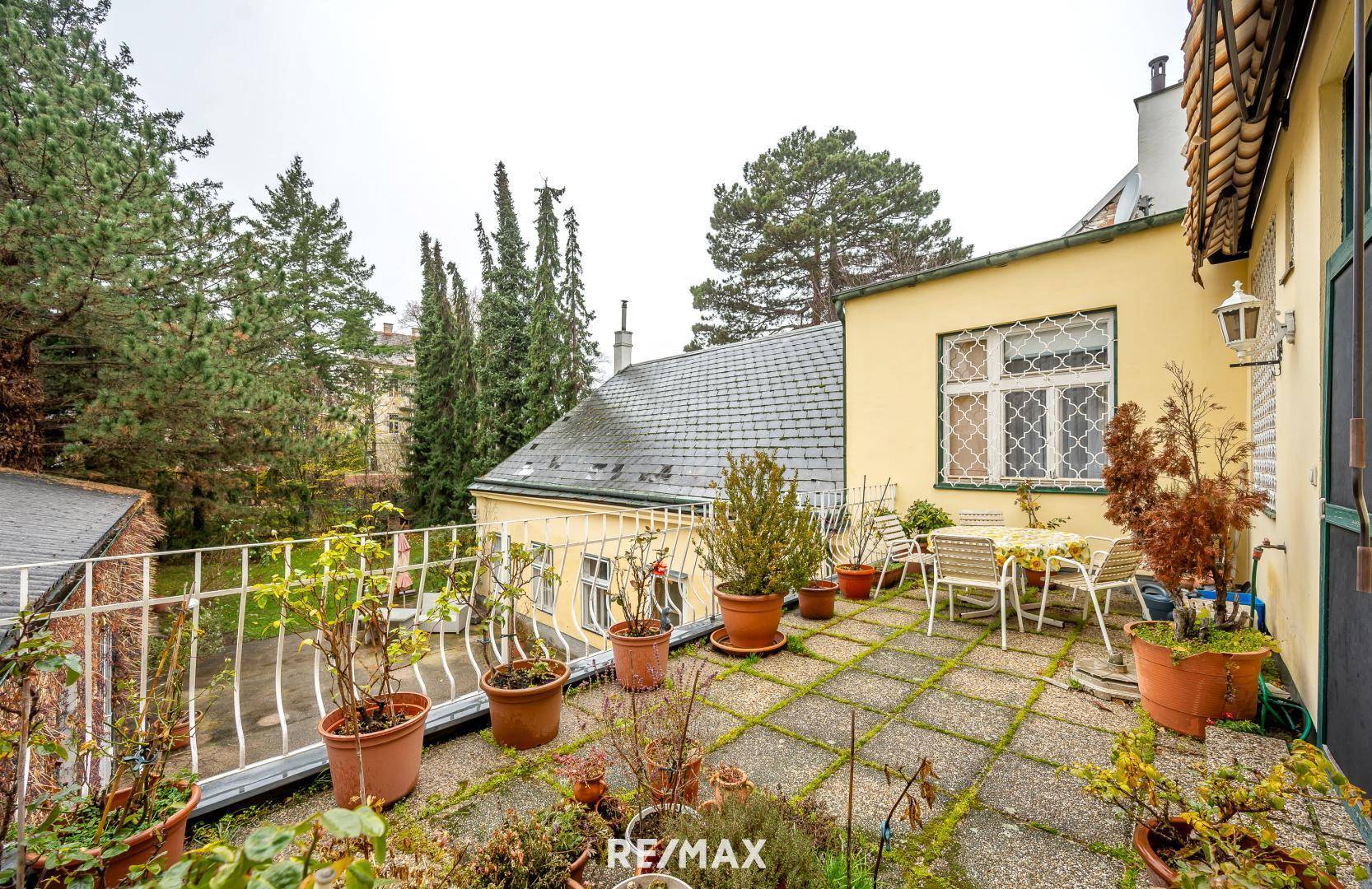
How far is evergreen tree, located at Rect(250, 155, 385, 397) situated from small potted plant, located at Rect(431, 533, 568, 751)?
1925cm

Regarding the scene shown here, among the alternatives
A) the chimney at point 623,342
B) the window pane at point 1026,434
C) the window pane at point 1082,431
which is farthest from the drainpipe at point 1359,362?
the chimney at point 623,342

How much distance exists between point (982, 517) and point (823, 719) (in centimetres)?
370

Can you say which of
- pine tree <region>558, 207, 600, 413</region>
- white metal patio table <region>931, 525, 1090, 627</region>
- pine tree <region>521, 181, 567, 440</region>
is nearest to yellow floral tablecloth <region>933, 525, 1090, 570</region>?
white metal patio table <region>931, 525, 1090, 627</region>

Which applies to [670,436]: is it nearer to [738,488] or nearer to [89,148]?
[738,488]

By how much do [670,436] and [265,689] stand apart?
8.89m

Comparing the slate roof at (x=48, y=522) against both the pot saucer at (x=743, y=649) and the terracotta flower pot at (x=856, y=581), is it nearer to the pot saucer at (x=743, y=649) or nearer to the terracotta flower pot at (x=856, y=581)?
the pot saucer at (x=743, y=649)

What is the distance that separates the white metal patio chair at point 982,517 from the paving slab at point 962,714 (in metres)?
2.96

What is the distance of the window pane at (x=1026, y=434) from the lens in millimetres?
5582

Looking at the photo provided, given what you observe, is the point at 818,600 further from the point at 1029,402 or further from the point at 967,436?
the point at 1029,402

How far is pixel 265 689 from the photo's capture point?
1005 cm

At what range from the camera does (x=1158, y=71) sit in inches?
357

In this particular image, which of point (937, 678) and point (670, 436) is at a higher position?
point (670, 436)

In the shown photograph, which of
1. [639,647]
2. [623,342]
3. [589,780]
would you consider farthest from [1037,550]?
[623,342]

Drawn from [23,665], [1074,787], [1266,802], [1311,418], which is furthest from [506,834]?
[1311,418]
